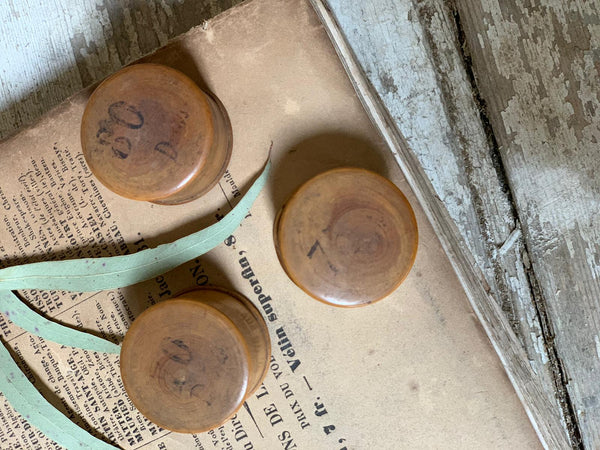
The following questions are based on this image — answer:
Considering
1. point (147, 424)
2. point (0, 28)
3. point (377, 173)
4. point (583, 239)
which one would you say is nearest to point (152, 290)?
point (147, 424)

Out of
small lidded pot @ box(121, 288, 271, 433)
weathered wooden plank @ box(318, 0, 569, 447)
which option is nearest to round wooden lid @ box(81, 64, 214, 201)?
small lidded pot @ box(121, 288, 271, 433)

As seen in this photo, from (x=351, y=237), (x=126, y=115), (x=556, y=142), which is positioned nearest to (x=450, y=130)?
(x=556, y=142)

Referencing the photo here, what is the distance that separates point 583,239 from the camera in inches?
23.0

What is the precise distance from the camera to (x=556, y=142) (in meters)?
0.57

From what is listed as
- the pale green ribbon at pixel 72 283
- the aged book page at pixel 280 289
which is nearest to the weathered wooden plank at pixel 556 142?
the aged book page at pixel 280 289

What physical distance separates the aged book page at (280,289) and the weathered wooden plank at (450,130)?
105 mm

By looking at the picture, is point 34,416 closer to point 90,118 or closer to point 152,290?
point 152,290

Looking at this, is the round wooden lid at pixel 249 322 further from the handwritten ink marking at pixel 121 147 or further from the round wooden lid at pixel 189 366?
the handwritten ink marking at pixel 121 147

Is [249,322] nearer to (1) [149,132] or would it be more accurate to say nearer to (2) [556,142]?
(1) [149,132]

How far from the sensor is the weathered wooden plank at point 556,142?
1.86 feet

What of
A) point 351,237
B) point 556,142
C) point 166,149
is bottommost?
point 556,142

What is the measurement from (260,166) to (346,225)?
11 centimetres

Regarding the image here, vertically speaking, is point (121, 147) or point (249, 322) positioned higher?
point (121, 147)

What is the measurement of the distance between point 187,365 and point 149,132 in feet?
0.61
